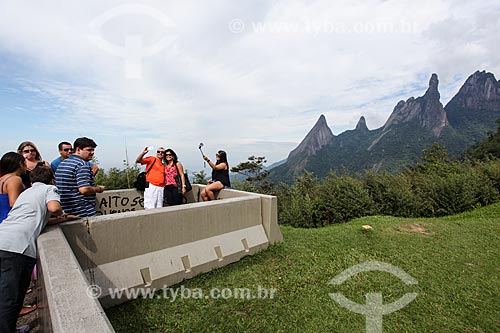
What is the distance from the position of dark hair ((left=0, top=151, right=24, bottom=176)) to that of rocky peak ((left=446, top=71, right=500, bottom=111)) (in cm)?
10963

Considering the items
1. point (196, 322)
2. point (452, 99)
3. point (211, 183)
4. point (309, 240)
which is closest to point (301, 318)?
point (196, 322)

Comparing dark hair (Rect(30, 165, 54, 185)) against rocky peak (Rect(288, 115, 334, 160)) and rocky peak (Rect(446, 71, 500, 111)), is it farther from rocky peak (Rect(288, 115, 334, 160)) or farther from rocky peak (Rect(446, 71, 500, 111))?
rocky peak (Rect(446, 71, 500, 111))

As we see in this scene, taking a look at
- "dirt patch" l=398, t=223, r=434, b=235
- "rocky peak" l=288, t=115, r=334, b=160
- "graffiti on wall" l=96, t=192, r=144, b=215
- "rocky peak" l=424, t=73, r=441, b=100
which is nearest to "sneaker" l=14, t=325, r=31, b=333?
"graffiti on wall" l=96, t=192, r=144, b=215

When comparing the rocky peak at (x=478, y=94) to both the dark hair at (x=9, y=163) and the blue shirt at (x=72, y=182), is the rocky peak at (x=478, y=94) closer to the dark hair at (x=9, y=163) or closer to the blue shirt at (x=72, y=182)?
the blue shirt at (x=72, y=182)

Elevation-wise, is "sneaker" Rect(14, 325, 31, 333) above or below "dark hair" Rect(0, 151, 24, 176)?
below

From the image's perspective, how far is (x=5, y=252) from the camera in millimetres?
2322

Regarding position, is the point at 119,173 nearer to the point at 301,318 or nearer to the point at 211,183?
the point at 211,183

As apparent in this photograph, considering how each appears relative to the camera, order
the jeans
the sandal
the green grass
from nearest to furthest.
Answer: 1. the jeans
2. the green grass
3. the sandal

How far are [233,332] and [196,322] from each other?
1.41 ft

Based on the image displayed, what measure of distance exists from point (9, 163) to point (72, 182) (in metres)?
0.71

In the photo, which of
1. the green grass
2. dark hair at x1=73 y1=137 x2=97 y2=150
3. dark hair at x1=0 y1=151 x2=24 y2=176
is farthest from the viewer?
dark hair at x1=73 y1=137 x2=97 y2=150

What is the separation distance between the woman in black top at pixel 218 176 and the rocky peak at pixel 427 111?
274ft

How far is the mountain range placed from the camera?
67444 mm

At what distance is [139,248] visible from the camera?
3604 millimetres
